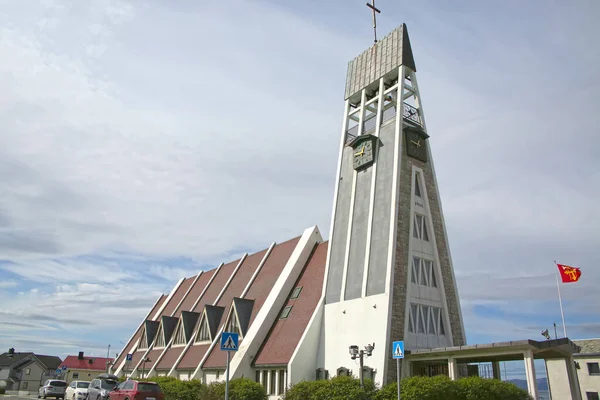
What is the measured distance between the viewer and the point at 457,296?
28.3m

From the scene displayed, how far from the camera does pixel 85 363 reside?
98.6 m

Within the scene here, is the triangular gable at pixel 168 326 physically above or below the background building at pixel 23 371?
above

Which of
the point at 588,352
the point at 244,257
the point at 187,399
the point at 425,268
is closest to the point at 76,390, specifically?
the point at 187,399

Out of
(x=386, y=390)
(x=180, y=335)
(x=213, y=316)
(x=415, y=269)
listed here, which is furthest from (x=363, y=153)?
(x=180, y=335)

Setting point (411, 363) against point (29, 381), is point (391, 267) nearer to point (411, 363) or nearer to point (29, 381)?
point (411, 363)

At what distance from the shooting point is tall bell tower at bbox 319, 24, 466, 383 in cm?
2552

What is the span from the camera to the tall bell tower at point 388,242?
83.7 feet

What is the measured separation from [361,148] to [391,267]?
30.2 feet

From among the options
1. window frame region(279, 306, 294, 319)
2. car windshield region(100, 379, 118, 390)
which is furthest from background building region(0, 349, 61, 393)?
window frame region(279, 306, 294, 319)

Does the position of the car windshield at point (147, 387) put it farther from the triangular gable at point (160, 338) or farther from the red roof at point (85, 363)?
the red roof at point (85, 363)

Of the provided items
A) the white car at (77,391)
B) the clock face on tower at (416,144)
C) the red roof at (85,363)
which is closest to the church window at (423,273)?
the clock face on tower at (416,144)

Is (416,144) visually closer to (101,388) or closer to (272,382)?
(272,382)

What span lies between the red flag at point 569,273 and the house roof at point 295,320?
1513 centimetres

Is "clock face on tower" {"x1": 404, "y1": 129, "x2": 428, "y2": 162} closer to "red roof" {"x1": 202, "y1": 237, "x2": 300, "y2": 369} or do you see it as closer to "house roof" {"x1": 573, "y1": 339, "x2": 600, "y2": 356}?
"red roof" {"x1": 202, "y1": 237, "x2": 300, "y2": 369}
